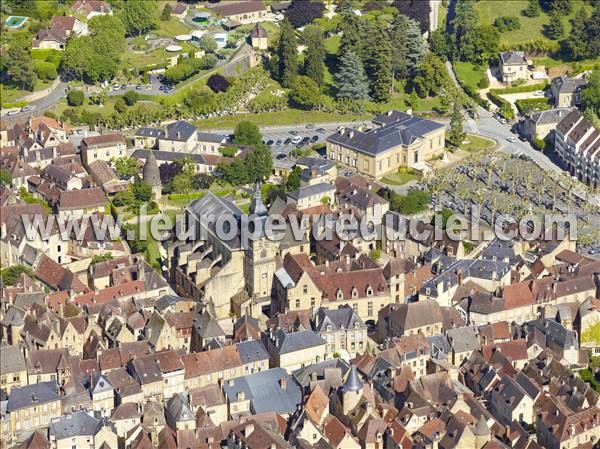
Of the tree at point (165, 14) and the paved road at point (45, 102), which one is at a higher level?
the tree at point (165, 14)

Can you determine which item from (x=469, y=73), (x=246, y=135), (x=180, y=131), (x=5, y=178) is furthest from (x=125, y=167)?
(x=469, y=73)

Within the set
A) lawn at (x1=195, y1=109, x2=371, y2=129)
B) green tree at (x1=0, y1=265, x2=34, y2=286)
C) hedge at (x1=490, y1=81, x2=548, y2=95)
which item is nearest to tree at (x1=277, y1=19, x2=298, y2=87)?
lawn at (x1=195, y1=109, x2=371, y2=129)

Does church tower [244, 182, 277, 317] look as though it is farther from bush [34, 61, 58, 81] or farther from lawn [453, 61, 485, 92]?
lawn [453, 61, 485, 92]

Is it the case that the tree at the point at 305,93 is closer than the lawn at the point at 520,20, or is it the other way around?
the tree at the point at 305,93

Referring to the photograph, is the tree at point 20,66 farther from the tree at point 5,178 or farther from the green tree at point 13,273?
the green tree at point 13,273

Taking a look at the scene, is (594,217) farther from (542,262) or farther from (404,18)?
(404,18)

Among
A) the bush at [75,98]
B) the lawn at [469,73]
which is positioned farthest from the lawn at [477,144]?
the bush at [75,98]
